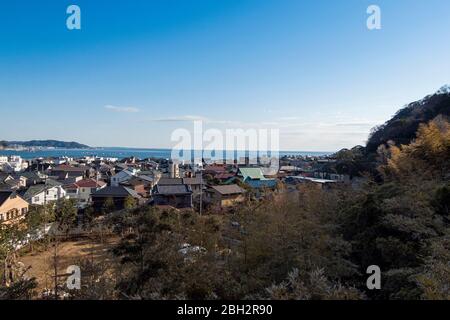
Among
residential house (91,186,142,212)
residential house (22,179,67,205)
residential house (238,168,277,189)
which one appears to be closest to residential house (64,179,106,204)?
residential house (22,179,67,205)

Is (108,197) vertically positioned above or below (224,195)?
above

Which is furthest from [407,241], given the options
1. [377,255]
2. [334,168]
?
[334,168]

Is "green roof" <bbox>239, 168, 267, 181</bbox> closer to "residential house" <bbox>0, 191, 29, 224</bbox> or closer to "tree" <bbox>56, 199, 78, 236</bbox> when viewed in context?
"tree" <bbox>56, 199, 78, 236</bbox>

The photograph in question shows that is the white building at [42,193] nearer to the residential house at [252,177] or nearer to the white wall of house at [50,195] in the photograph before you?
the white wall of house at [50,195]

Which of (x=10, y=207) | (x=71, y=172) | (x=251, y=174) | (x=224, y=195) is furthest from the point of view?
(x=71, y=172)

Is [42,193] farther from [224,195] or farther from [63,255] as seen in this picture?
[224,195]

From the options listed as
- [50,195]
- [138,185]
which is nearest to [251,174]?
[138,185]
